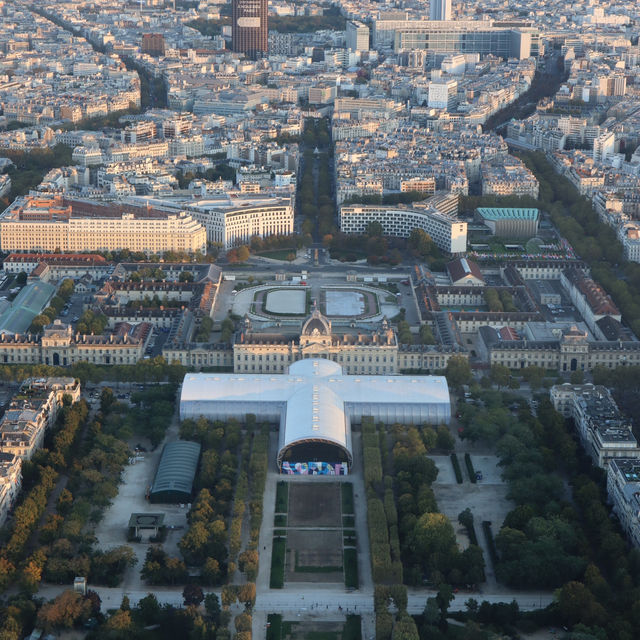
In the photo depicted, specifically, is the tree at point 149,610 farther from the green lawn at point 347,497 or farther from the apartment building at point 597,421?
the apartment building at point 597,421

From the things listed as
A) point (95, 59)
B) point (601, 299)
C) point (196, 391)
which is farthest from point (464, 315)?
point (95, 59)

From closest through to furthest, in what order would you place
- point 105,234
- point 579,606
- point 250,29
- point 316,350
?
point 579,606 → point 316,350 → point 105,234 → point 250,29

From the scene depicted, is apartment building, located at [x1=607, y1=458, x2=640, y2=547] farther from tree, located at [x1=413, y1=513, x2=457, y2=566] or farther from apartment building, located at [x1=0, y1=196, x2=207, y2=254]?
apartment building, located at [x1=0, y1=196, x2=207, y2=254]

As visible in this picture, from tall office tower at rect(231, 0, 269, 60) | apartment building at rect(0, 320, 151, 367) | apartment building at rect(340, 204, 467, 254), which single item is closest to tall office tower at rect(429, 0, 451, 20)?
tall office tower at rect(231, 0, 269, 60)

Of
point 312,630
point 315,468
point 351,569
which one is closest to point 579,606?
point 351,569

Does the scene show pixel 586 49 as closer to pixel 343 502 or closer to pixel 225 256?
pixel 225 256

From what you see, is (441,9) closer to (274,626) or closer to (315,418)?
(315,418)
